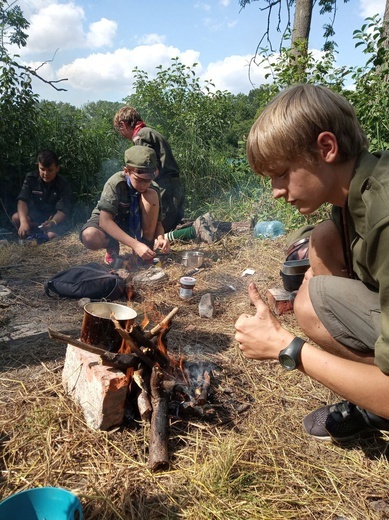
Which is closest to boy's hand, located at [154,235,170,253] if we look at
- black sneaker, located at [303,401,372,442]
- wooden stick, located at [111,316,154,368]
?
wooden stick, located at [111,316,154,368]

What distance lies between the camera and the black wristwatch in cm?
166

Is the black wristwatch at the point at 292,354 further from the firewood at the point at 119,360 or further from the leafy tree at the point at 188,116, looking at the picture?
the leafy tree at the point at 188,116

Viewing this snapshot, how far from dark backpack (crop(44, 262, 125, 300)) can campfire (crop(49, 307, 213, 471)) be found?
60.3 inches

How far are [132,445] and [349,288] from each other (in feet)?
4.49

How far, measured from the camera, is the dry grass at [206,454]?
5.90 feet

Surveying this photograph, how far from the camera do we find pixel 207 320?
375 centimetres

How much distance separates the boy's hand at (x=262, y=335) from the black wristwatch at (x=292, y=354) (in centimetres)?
3

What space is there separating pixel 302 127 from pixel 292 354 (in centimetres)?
93

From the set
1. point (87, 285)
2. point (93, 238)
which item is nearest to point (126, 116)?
point (93, 238)


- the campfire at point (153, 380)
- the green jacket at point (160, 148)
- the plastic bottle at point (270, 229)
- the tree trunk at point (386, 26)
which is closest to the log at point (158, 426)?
the campfire at point (153, 380)

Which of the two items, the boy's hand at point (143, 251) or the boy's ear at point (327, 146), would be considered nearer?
the boy's ear at point (327, 146)

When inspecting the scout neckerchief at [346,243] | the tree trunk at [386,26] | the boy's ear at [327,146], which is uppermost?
the tree trunk at [386,26]

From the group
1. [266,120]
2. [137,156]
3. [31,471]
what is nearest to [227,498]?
[31,471]

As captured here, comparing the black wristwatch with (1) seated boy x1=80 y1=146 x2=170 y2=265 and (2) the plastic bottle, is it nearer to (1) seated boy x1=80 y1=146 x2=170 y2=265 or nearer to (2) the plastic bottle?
(1) seated boy x1=80 y1=146 x2=170 y2=265
